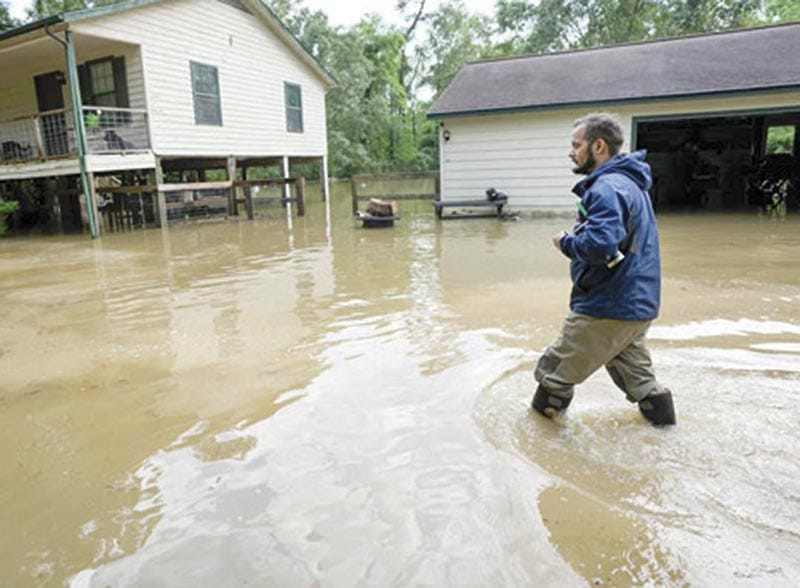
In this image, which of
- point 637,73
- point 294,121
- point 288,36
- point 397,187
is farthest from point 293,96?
point 397,187

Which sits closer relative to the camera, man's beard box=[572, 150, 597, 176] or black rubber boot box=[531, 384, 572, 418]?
man's beard box=[572, 150, 597, 176]

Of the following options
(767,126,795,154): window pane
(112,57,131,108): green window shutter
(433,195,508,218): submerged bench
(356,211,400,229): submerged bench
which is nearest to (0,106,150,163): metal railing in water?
(112,57,131,108): green window shutter

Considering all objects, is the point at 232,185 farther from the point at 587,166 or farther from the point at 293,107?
the point at 587,166

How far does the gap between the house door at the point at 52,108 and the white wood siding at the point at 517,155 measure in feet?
30.8

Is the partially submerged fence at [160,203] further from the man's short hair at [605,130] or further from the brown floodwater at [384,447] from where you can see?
the man's short hair at [605,130]

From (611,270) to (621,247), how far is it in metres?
0.12

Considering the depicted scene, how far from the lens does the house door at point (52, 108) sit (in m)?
14.4

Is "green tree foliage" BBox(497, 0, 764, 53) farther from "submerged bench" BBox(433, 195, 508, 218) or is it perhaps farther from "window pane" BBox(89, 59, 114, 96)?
"window pane" BBox(89, 59, 114, 96)

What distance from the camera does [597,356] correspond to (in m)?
3.06

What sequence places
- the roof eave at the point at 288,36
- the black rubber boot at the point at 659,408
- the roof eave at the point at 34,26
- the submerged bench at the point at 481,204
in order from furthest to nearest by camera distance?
1. the roof eave at the point at 288,36
2. the submerged bench at the point at 481,204
3. the roof eave at the point at 34,26
4. the black rubber boot at the point at 659,408

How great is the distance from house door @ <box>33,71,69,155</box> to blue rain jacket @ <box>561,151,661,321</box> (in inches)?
572

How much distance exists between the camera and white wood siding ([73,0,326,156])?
45.4 feet

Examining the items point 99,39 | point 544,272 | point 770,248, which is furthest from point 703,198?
point 99,39

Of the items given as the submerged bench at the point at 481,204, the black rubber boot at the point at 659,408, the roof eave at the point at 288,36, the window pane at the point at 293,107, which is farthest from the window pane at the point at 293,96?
the black rubber boot at the point at 659,408
